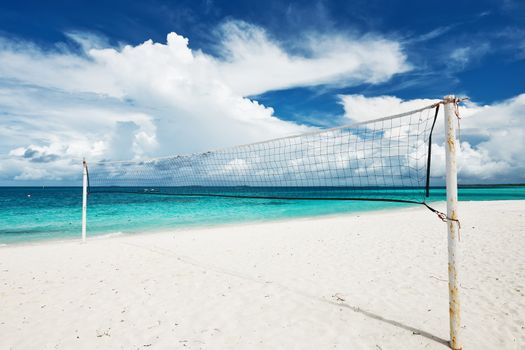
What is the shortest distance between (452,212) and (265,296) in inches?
113

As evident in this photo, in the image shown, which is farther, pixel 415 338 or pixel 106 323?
pixel 106 323

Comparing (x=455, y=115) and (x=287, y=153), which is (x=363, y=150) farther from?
(x=455, y=115)

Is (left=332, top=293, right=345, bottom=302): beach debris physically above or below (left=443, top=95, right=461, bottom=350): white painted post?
below

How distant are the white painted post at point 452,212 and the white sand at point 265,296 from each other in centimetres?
28

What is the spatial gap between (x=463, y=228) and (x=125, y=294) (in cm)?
985

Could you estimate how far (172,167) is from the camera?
11977 millimetres

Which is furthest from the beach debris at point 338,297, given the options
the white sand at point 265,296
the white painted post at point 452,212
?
the white painted post at point 452,212

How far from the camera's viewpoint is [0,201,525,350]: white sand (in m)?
3.48

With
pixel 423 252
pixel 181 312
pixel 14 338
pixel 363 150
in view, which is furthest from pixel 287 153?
pixel 14 338

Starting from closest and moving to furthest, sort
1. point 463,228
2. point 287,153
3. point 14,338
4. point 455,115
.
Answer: point 455,115 → point 14,338 → point 287,153 → point 463,228

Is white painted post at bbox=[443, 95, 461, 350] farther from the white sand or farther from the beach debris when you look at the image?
the beach debris

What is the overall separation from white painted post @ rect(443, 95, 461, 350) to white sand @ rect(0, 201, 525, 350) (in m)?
0.28

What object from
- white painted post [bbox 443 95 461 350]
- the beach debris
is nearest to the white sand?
the beach debris

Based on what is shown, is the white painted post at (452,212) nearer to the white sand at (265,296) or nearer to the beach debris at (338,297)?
the white sand at (265,296)
